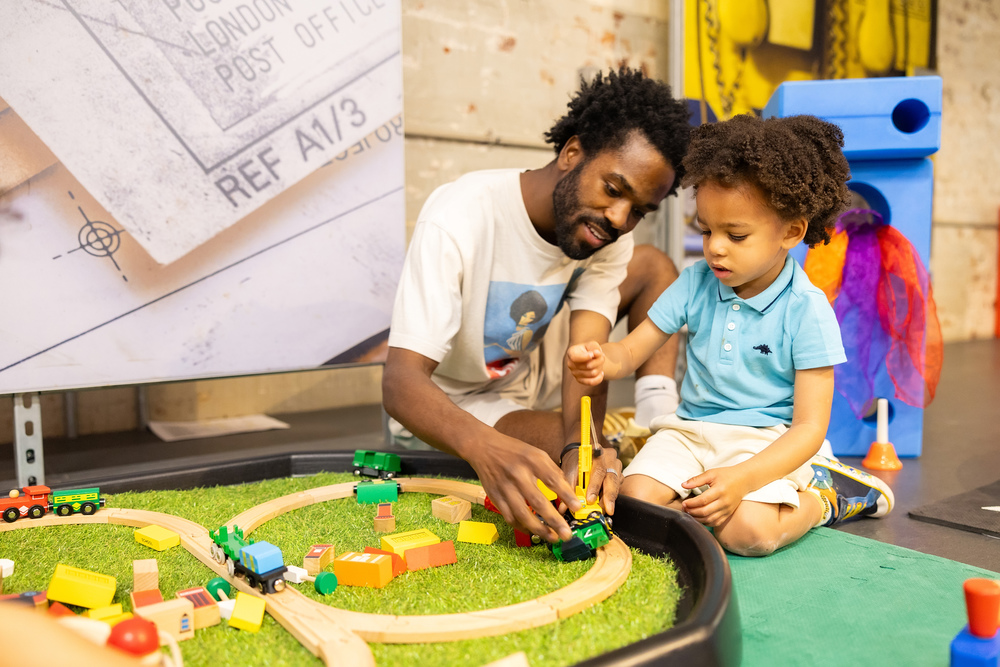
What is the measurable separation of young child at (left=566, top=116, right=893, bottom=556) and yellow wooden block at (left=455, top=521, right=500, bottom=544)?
230 millimetres

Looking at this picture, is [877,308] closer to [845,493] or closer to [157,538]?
[845,493]

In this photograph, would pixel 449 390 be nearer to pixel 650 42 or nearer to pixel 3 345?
pixel 3 345

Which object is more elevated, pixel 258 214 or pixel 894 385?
pixel 258 214

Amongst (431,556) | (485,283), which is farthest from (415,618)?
(485,283)

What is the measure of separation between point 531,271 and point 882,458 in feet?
2.70

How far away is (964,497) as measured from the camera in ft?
4.07

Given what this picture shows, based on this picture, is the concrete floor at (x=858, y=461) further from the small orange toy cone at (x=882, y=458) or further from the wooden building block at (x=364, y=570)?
Result: the wooden building block at (x=364, y=570)

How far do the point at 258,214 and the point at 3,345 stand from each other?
1.80 ft

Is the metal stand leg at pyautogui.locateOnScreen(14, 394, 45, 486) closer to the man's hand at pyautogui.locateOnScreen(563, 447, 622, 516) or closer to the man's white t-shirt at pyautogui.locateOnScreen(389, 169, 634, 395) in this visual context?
→ the man's white t-shirt at pyautogui.locateOnScreen(389, 169, 634, 395)

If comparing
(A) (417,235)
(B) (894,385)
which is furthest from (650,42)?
(A) (417,235)

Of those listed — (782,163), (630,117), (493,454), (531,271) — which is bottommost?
(493,454)

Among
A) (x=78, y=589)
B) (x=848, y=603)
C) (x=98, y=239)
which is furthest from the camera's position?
(x=98, y=239)

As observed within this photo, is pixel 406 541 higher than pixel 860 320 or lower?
lower

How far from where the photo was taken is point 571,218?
1.22 metres
